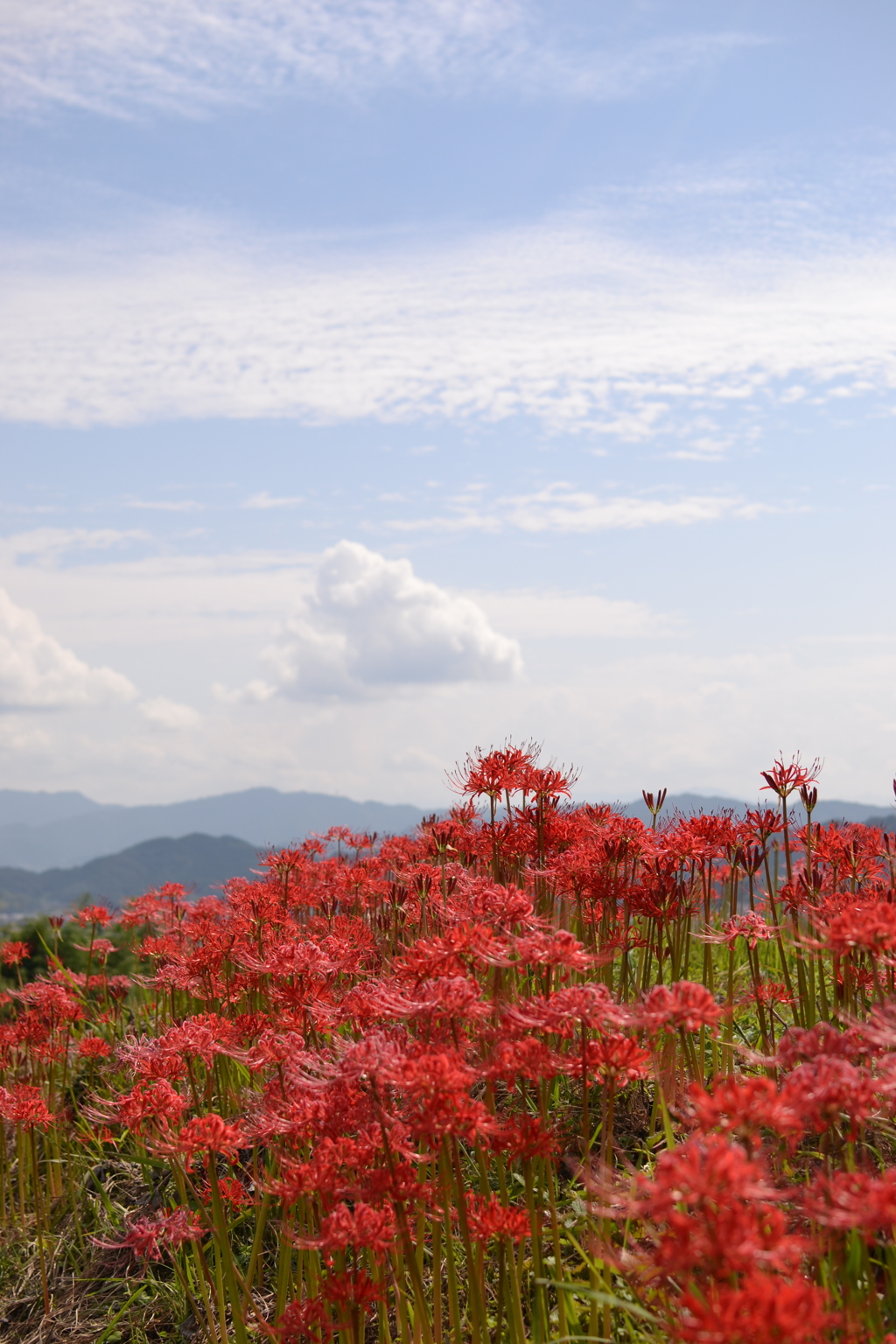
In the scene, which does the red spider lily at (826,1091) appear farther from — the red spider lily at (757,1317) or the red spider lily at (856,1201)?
the red spider lily at (757,1317)

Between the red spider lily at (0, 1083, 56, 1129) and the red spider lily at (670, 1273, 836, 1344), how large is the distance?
6.05 m

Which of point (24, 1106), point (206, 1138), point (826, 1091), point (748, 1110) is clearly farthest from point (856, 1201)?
point (24, 1106)

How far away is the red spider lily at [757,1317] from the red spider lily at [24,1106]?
6054 millimetres

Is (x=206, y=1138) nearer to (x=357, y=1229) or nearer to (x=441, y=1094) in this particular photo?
(x=357, y=1229)

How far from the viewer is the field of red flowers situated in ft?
8.56

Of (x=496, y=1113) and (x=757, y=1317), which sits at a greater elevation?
(x=757, y=1317)

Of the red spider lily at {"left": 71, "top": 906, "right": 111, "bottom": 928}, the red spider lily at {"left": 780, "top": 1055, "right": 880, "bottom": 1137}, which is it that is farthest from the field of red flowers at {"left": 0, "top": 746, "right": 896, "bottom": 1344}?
the red spider lily at {"left": 71, "top": 906, "right": 111, "bottom": 928}

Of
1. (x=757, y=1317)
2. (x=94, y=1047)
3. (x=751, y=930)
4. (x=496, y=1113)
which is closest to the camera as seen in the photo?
(x=757, y=1317)

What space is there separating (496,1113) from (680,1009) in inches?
116

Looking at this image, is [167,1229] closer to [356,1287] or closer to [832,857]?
[356,1287]

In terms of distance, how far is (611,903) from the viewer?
564 centimetres

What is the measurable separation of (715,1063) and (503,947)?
2719 mm

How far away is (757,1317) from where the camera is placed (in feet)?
6.45

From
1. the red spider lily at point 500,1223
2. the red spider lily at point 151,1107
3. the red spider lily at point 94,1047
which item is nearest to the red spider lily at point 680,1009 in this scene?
the red spider lily at point 500,1223
